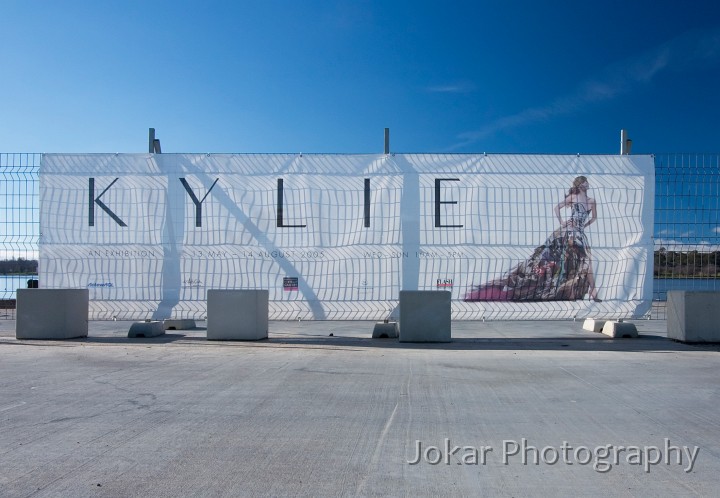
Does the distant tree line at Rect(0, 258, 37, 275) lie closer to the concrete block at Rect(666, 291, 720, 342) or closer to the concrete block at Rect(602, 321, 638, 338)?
the concrete block at Rect(602, 321, 638, 338)

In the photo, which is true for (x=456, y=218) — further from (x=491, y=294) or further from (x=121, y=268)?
(x=121, y=268)

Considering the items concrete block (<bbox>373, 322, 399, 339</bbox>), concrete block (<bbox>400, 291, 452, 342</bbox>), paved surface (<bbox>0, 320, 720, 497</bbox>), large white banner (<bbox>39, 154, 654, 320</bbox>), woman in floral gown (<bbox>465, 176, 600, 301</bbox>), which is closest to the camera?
paved surface (<bbox>0, 320, 720, 497</bbox>)

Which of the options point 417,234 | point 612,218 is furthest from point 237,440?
point 612,218

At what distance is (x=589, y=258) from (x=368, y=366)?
9916mm

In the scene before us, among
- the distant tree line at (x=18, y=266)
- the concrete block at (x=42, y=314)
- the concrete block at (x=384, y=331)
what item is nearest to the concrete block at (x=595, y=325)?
the concrete block at (x=384, y=331)

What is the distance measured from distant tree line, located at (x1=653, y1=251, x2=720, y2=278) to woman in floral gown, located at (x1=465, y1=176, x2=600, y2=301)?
1988 mm

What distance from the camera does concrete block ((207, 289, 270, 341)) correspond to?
44.5ft

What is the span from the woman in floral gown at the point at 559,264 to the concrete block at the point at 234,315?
6.60m

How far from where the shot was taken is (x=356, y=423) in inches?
253

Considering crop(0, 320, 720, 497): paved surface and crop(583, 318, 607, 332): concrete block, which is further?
crop(583, 318, 607, 332): concrete block

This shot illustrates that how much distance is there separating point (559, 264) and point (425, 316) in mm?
5978

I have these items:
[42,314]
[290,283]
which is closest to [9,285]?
[42,314]

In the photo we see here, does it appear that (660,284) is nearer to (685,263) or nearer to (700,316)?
(685,263)

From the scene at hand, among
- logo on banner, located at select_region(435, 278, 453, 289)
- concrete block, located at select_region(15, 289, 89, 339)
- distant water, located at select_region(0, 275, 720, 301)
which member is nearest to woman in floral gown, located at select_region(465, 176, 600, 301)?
logo on banner, located at select_region(435, 278, 453, 289)
